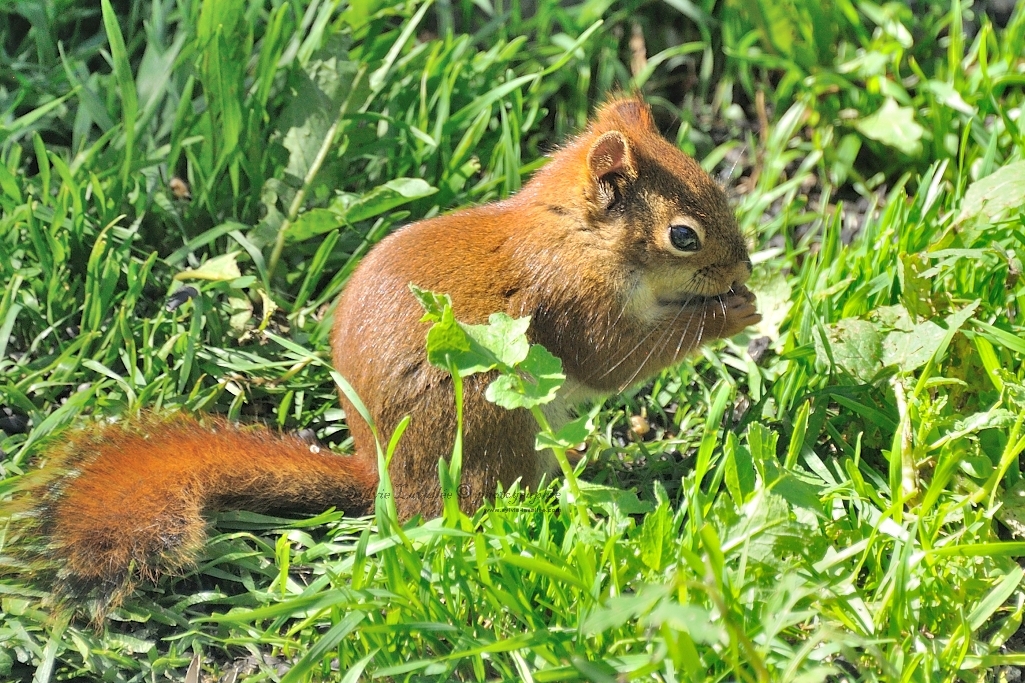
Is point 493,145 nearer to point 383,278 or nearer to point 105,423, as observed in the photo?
point 383,278

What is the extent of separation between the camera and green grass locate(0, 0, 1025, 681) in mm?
2131

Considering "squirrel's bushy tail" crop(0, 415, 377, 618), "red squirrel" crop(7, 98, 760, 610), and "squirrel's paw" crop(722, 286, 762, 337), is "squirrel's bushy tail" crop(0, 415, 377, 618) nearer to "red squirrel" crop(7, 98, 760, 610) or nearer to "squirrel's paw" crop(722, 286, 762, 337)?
"red squirrel" crop(7, 98, 760, 610)

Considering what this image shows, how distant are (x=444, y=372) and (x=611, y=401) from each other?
798mm

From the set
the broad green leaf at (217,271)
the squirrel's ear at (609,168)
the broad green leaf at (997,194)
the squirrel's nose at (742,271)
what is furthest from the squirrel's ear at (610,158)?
the broad green leaf at (217,271)

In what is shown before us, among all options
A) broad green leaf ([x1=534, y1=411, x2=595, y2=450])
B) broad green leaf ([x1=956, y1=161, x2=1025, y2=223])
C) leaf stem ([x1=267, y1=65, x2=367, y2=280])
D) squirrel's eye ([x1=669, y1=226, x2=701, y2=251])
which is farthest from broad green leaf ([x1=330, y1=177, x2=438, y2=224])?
broad green leaf ([x1=956, y1=161, x2=1025, y2=223])

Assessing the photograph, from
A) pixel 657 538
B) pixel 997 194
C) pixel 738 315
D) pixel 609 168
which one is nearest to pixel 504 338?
pixel 657 538

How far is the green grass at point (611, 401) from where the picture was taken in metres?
2.13

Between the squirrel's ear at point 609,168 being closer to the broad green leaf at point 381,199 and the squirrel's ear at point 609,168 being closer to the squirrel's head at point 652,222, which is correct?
the squirrel's head at point 652,222

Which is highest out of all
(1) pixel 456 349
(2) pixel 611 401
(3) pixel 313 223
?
(1) pixel 456 349

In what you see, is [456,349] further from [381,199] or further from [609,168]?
[381,199]

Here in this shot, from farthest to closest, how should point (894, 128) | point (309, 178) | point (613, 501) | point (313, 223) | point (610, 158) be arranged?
point (894, 128) → point (309, 178) → point (313, 223) → point (610, 158) → point (613, 501)

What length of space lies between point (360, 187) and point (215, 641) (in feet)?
5.24

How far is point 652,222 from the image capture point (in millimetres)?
2758

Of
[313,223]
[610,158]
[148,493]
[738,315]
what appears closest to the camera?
[148,493]
